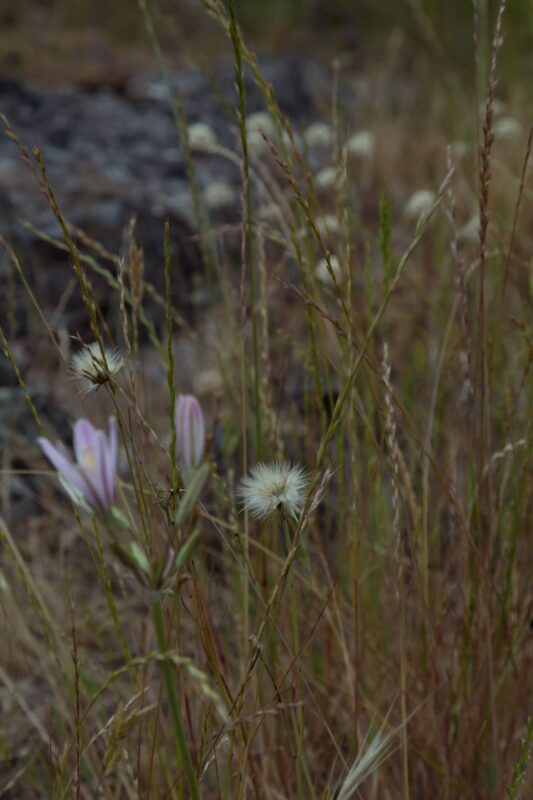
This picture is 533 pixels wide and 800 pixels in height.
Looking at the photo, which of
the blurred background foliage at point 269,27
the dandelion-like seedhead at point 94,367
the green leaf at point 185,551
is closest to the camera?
the green leaf at point 185,551

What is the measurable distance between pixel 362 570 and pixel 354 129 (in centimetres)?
330

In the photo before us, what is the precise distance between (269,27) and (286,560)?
280 inches

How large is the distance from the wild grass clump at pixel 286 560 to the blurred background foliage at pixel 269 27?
405cm

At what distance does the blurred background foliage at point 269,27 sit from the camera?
18.1 ft

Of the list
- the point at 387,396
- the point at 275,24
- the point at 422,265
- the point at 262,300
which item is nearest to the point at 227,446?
the point at 262,300

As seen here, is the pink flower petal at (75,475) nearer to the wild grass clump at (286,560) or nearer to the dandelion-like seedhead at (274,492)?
the wild grass clump at (286,560)

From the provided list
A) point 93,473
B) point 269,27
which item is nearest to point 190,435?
point 93,473

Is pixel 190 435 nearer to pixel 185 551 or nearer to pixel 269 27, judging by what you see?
pixel 185 551

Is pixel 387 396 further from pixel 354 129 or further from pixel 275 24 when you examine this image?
pixel 275 24

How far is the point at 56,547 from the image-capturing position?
192 cm

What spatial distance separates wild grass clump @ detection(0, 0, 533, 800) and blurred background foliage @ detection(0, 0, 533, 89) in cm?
405

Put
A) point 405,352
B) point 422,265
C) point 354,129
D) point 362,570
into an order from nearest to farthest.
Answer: point 362,570 → point 405,352 → point 422,265 → point 354,129

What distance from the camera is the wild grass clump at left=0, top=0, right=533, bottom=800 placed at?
61 centimetres

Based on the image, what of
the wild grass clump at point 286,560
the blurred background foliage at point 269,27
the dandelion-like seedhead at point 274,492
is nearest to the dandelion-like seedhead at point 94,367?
the wild grass clump at point 286,560
